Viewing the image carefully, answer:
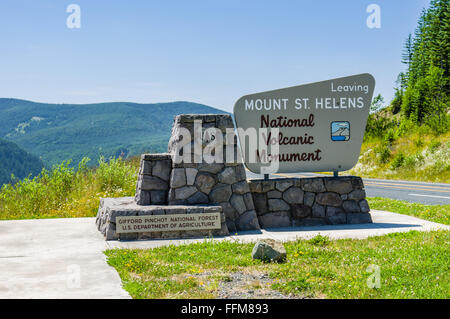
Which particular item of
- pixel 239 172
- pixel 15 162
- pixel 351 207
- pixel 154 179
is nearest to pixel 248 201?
pixel 239 172

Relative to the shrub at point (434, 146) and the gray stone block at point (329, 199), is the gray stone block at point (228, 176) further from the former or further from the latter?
the shrub at point (434, 146)

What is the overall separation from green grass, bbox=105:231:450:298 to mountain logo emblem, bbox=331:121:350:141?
119 inches

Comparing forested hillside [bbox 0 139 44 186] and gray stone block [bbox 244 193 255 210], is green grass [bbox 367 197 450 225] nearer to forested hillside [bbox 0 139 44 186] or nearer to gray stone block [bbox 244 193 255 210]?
gray stone block [bbox 244 193 255 210]

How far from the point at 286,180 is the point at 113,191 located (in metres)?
5.81

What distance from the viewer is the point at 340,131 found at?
34.7ft

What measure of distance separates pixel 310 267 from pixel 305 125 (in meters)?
4.78

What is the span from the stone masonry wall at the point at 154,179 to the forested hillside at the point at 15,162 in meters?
156

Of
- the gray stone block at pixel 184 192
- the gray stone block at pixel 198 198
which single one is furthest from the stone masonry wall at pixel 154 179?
the gray stone block at pixel 198 198

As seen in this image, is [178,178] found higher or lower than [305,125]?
lower

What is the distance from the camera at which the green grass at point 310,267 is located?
5.23 meters

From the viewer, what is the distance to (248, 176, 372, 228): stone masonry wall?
1003cm

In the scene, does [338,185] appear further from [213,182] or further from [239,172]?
[213,182]

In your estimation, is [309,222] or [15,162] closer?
[309,222]

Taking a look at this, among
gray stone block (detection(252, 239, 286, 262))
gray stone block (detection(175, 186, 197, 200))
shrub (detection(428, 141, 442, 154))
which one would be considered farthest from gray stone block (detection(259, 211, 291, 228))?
shrub (detection(428, 141, 442, 154))
